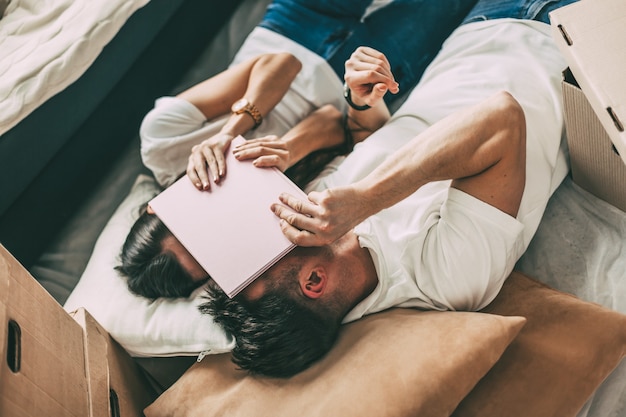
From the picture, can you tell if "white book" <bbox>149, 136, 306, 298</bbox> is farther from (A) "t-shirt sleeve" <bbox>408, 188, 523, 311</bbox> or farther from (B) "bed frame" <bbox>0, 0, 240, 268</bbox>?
(B) "bed frame" <bbox>0, 0, 240, 268</bbox>

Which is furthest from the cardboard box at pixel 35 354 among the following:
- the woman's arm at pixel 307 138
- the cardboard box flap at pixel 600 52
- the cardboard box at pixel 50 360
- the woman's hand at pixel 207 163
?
the cardboard box flap at pixel 600 52

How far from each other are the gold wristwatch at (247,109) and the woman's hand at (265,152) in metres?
0.19

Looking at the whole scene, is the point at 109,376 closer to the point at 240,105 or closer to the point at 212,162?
the point at 212,162

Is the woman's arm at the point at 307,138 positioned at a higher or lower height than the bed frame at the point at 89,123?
lower

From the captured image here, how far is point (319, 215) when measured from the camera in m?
0.87

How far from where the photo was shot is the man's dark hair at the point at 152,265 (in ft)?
3.23

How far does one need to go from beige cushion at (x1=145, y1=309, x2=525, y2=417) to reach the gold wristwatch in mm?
533

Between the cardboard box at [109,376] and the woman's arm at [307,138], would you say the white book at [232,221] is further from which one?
the cardboard box at [109,376]

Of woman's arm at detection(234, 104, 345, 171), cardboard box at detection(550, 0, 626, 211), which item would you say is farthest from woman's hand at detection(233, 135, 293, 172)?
cardboard box at detection(550, 0, 626, 211)

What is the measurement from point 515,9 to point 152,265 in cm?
97

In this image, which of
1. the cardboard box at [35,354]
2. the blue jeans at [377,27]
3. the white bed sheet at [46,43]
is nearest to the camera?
the cardboard box at [35,354]

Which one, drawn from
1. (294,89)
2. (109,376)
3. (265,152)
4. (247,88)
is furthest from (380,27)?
(109,376)

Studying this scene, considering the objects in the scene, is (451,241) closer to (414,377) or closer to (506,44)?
(414,377)

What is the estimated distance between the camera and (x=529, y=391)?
834mm
